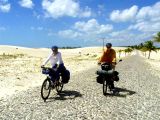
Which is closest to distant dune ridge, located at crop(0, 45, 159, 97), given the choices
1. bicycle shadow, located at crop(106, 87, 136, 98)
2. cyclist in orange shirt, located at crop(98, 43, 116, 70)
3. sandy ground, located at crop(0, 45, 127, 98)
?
sandy ground, located at crop(0, 45, 127, 98)

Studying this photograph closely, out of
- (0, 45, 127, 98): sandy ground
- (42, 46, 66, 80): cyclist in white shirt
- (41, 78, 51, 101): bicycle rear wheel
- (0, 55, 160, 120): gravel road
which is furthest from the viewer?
(0, 45, 127, 98): sandy ground

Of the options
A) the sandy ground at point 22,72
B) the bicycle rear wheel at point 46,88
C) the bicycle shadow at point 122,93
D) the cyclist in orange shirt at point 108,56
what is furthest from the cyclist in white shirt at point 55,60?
the sandy ground at point 22,72

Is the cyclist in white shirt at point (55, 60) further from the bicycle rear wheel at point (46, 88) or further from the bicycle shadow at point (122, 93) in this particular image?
the bicycle shadow at point (122, 93)

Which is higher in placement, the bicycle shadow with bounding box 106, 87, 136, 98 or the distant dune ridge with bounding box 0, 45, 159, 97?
the bicycle shadow with bounding box 106, 87, 136, 98

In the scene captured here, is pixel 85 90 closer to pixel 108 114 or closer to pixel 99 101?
pixel 99 101

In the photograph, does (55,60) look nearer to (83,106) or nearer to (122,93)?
A: (83,106)

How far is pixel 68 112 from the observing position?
11.5 meters

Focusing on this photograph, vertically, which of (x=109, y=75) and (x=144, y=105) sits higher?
(x=109, y=75)

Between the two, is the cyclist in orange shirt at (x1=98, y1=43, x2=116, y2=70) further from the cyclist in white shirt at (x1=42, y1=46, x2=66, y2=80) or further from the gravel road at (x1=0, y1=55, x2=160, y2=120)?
the cyclist in white shirt at (x1=42, y1=46, x2=66, y2=80)


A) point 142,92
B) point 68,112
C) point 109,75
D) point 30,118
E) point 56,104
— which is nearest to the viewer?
point 30,118

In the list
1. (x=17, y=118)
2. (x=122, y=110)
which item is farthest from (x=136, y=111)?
(x=17, y=118)

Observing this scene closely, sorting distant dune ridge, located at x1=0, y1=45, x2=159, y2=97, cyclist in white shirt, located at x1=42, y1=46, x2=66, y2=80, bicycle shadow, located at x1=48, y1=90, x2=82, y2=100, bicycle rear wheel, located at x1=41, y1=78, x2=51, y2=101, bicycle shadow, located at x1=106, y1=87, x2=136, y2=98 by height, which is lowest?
distant dune ridge, located at x1=0, y1=45, x2=159, y2=97

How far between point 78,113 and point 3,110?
2.81 m

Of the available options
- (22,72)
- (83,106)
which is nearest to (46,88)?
(83,106)
